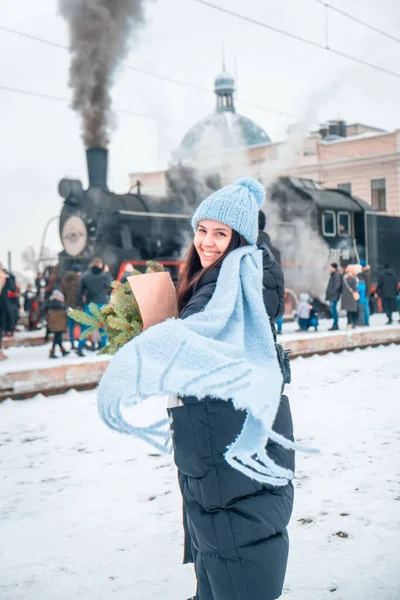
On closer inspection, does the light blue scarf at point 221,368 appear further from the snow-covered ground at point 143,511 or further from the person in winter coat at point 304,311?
the person in winter coat at point 304,311

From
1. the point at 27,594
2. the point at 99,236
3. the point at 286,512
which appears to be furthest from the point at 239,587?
the point at 99,236

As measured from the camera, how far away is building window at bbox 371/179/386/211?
36.3 metres

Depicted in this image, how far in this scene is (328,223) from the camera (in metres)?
17.9

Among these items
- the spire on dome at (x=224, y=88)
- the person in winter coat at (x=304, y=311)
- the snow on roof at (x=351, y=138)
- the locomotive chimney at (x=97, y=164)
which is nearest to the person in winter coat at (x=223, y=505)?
the person in winter coat at (x=304, y=311)

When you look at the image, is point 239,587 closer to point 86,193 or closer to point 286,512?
point 286,512

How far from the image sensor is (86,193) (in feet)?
47.8

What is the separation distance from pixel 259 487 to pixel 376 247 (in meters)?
18.8

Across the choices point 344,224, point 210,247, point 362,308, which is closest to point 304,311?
point 362,308

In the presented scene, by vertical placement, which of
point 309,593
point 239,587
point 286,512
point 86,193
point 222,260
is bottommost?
point 309,593

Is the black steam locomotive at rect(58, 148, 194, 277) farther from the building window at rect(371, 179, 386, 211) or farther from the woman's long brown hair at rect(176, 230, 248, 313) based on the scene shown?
the building window at rect(371, 179, 386, 211)

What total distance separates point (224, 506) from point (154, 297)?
25.4 inches

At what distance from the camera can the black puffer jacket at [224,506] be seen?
1.86 meters

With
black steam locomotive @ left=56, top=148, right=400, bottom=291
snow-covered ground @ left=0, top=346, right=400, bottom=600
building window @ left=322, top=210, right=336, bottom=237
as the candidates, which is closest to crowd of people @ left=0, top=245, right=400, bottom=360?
black steam locomotive @ left=56, top=148, right=400, bottom=291

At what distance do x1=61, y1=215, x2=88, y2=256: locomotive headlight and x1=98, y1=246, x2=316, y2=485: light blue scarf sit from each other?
12.7m
